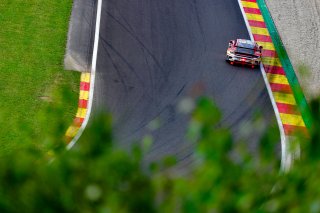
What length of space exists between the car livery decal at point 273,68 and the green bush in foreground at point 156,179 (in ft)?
59.1

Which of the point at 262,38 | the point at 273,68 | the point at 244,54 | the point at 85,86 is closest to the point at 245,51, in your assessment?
the point at 244,54

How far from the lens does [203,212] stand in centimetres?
781

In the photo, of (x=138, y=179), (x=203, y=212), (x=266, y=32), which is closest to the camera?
(x=203, y=212)

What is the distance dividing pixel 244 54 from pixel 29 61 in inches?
380

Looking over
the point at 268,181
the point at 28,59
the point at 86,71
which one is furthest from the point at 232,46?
the point at 268,181

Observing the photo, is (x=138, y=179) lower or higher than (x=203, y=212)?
higher

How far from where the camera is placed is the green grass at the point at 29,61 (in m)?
25.1

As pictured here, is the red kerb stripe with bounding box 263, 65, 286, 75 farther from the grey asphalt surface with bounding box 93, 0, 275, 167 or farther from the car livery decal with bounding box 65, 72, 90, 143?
the car livery decal with bounding box 65, 72, 90, 143

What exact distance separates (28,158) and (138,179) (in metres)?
1.42

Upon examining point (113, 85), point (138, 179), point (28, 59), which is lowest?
point (138, 179)

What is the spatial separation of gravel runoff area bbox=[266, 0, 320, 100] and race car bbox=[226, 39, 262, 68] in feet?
6.26

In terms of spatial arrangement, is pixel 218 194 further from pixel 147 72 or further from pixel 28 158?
pixel 147 72

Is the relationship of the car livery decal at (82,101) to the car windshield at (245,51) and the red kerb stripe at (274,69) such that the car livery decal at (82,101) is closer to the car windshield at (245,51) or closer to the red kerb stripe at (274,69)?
the car windshield at (245,51)

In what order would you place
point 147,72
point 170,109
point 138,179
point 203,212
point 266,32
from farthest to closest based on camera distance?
point 266,32, point 147,72, point 170,109, point 138,179, point 203,212
